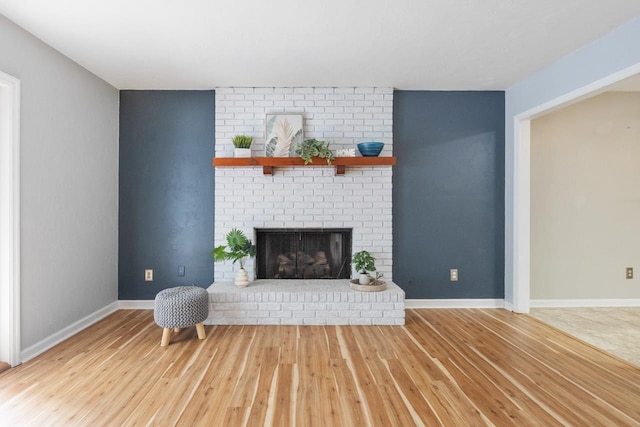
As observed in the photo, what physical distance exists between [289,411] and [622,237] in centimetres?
421

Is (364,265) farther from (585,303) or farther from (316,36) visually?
(585,303)

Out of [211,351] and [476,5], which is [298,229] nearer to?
[211,351]

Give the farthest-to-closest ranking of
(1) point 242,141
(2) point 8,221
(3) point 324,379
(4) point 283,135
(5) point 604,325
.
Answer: (4) point 283,135
(1) point 242,141
(5) point 604,325
(2) point 8,221
(3) point 324,379

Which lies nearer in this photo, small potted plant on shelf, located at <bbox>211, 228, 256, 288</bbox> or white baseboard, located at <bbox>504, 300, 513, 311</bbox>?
small potted plant on shelf, located at <bbox>211, 228, 256, 288</bbox>

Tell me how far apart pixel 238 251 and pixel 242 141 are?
1.15 m

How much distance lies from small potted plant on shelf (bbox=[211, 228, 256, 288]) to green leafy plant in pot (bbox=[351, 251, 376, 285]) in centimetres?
107

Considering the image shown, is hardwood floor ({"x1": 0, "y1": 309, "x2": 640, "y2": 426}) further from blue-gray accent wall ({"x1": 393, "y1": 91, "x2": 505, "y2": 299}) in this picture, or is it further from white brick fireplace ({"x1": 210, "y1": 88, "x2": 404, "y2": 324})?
white brick fireplace ({"x1": 210, "y1": 88, "x2": 404, "y2": 324})

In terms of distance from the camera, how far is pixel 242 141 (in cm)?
369

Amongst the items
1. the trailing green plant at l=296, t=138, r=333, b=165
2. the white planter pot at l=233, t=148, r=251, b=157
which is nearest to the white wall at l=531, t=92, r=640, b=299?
the trailing green plant at l=296, t=138, r=333, b=165

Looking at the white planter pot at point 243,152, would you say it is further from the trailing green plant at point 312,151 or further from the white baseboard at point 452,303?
the white baseboard at point 452,303

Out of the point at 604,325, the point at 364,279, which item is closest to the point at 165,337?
the point at 364,279

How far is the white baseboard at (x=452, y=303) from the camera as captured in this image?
12.9 feet

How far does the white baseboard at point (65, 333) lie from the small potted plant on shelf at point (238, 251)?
1271mm

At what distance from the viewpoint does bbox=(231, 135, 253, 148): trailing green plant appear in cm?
369
